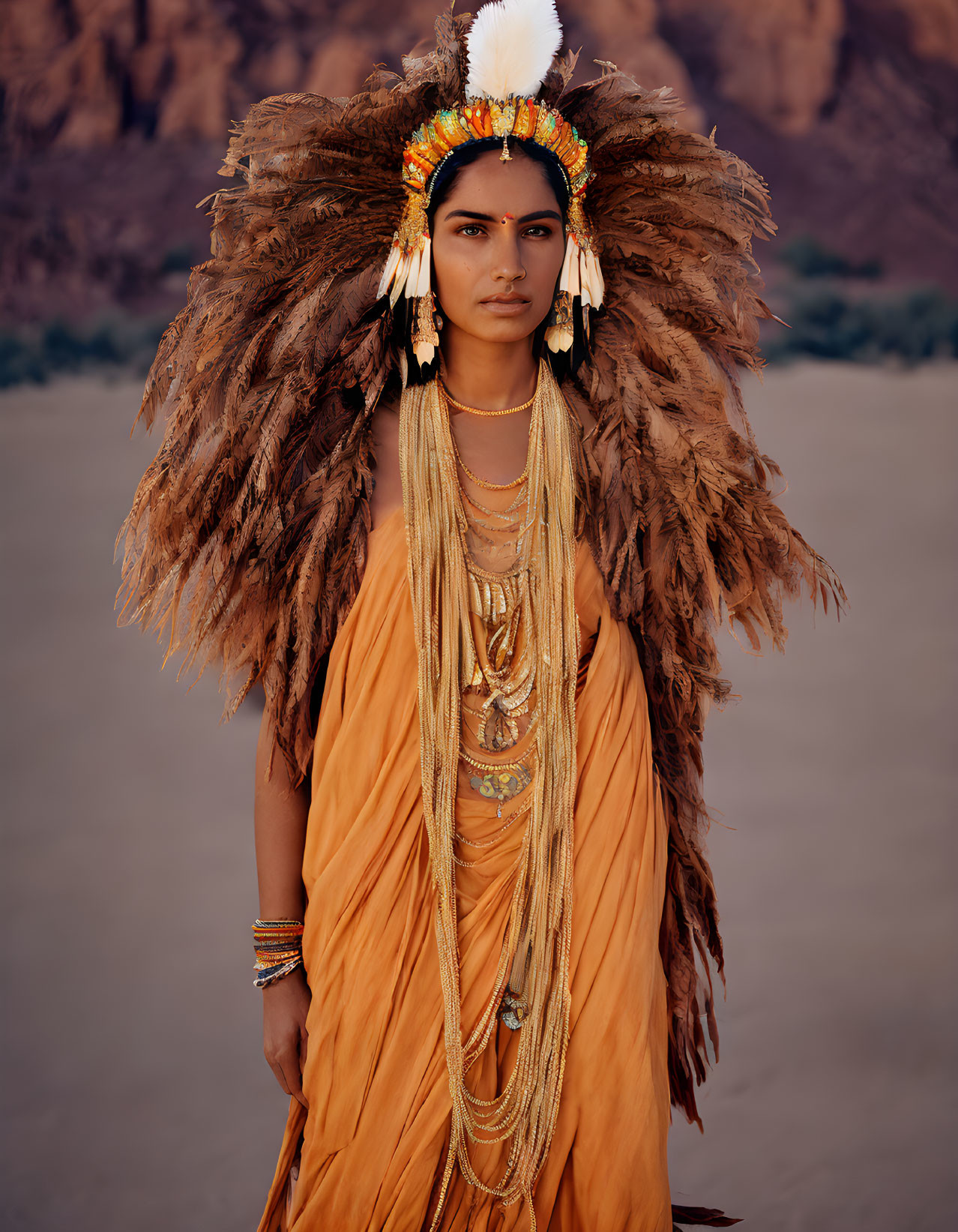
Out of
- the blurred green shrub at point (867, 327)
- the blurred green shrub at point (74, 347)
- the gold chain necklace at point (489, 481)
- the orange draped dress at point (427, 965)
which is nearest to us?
the orange draped dress at point (427, 965)

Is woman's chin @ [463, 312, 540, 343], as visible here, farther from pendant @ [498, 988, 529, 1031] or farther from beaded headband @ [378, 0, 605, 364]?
pendant @ [498, 988, 529, 1031]

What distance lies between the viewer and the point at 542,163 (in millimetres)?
1596

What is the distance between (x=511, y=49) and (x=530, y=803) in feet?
2.94

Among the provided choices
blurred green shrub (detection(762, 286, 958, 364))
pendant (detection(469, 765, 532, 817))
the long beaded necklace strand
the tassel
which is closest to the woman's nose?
the tassel

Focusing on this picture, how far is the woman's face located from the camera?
156 centimetres

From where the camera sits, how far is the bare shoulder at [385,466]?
165 centimetres

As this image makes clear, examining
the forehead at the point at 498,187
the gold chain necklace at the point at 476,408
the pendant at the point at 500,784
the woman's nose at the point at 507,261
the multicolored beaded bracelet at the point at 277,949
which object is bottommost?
the multicolored beaded bracelet at the point at 277,949

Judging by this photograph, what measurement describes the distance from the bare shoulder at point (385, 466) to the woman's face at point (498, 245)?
164 millimetres

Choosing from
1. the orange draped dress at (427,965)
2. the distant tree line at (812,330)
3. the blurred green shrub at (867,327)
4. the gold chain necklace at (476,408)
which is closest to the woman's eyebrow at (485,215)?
the gold chain necklace at (476,408)

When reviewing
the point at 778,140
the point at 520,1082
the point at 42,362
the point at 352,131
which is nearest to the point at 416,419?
the point at 352,131

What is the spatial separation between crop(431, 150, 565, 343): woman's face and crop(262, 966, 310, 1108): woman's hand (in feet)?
2.78

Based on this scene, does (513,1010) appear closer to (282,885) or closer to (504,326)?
(282,885)

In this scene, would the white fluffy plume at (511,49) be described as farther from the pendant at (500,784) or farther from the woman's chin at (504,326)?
the pendant at (500,784)

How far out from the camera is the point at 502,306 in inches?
62.1
